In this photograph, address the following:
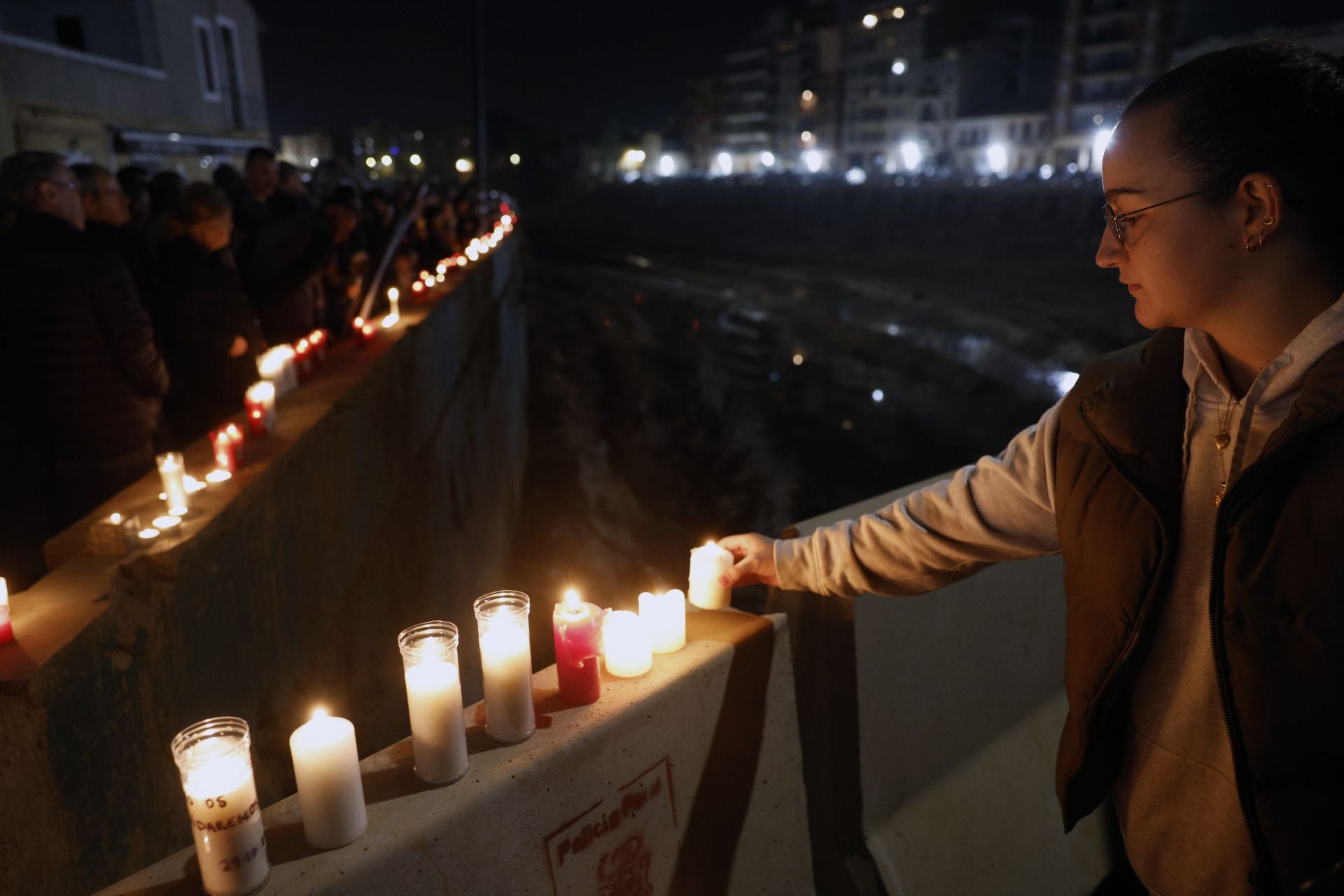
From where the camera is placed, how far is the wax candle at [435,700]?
6.71 ft

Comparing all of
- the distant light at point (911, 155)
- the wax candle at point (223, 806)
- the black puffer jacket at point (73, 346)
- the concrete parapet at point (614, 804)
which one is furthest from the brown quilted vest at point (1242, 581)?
the distant light at point (911, 155)

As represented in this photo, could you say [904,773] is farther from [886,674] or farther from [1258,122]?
[1258,122]

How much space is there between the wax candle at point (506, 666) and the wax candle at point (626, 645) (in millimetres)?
285

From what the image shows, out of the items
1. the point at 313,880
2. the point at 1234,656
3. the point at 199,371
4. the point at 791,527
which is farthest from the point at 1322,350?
the point at 199,371

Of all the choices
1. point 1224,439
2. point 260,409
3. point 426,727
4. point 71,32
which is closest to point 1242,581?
point 1224,439

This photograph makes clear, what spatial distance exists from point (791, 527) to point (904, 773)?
3.43ft

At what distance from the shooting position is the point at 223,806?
1.73 m

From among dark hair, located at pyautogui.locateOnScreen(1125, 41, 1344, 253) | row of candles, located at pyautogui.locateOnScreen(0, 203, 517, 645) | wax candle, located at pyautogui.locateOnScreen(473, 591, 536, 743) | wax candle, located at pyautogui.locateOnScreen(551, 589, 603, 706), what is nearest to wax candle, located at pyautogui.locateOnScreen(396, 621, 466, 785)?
wax candle, located at pyautogui.locateOnScreen(473, 591, 536, 743)

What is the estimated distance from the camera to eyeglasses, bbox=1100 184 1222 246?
182cm

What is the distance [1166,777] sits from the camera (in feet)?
6.70

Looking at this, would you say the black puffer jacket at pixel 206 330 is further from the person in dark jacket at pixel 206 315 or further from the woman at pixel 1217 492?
the woman at pixel 1217 492

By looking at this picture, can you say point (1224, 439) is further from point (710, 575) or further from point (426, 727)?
point (426, 727)

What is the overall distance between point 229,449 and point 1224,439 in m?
3.82

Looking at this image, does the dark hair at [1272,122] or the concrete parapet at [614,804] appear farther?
the concrete parapet at [614,804]
